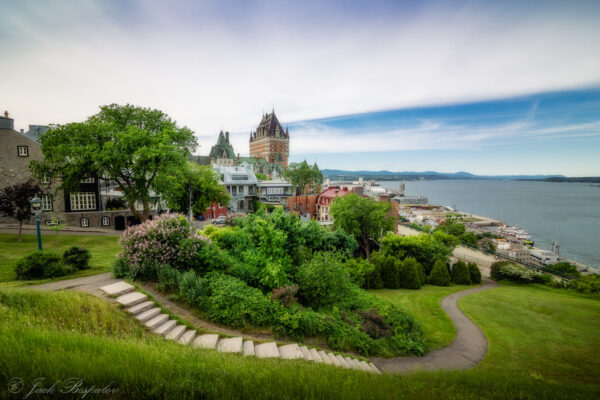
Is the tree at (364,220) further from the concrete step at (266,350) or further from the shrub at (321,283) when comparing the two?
the concrete step at (266,350)

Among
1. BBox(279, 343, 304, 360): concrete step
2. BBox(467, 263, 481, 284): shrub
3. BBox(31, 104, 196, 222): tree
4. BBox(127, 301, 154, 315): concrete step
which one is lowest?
BBox(467, 263, 481, 284): shrub

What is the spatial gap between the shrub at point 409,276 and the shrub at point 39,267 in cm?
2526

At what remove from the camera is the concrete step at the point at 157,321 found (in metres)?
8.89

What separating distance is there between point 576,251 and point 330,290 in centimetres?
9387

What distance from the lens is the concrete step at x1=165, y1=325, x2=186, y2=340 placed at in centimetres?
858

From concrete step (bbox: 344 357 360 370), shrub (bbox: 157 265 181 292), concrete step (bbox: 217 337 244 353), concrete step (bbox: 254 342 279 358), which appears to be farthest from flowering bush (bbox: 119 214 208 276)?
concrete step (bbox: 344 357 360 370)

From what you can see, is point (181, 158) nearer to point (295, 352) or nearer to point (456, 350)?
point (295, 352)

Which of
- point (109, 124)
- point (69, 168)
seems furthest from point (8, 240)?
point (109, 124)

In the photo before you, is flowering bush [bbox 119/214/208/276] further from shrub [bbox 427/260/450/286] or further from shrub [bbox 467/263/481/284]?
shrub [bbox 467/263/481/284]

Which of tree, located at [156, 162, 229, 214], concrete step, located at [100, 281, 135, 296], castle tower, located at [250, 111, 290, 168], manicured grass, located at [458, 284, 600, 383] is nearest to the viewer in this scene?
concrete step, located at [100, 281, 135, 296]

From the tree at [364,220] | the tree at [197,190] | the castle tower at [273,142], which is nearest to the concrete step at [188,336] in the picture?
the tree at [197,190]

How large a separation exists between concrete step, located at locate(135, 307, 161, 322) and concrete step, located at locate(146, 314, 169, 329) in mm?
132

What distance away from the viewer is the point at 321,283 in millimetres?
14070

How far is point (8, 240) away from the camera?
20562 millimetres
